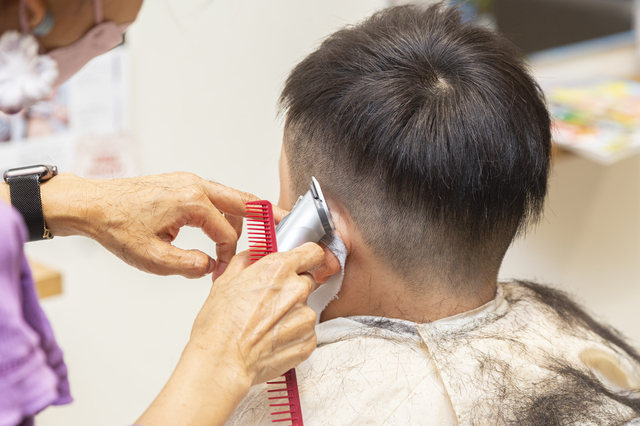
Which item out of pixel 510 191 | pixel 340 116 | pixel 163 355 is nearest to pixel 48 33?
pixel 340 116

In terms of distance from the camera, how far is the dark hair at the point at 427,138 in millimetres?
802

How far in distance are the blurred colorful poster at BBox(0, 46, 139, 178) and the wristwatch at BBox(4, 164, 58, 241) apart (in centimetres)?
76

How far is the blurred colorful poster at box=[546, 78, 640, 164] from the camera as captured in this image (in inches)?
69.4

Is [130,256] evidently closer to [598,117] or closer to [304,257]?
[304,257]

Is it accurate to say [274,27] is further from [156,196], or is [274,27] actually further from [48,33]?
[156,196]

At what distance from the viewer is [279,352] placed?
750 millimetres

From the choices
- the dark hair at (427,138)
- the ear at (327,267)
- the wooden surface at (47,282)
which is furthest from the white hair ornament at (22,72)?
the ear at (327,267)

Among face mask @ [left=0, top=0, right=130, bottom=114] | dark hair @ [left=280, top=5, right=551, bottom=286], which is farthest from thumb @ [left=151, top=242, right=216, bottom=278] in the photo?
face mask @ [left=0, top=0, right=130, bottom=114]

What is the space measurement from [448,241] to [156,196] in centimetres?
49

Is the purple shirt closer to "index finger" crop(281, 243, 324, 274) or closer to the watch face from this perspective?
"index finger" crop(281, 243, 324, 274)

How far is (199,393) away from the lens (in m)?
0.66

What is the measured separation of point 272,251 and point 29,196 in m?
0.46

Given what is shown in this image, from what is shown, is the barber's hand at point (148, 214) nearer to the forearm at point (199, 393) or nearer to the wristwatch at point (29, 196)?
the wristwatch at point (29, 196)

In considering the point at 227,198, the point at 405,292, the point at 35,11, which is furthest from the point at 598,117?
the point at 35,11
